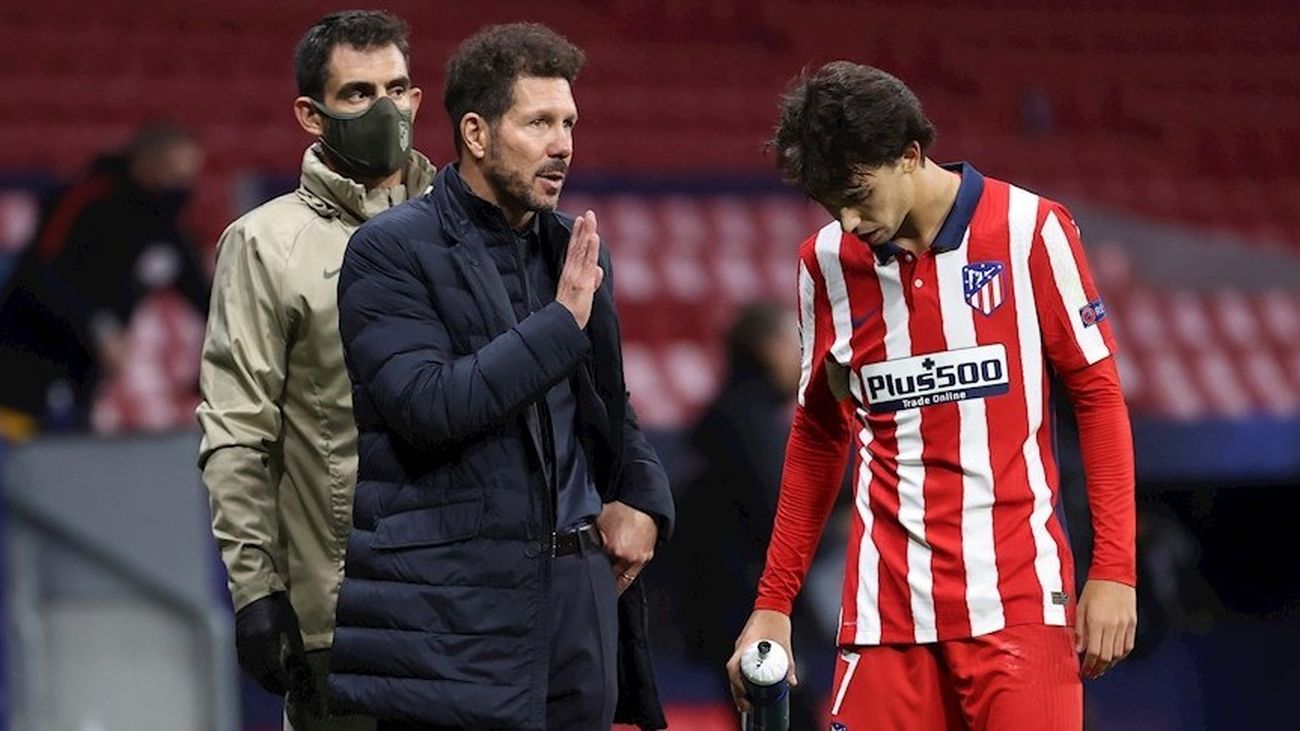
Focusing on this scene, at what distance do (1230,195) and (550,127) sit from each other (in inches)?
335

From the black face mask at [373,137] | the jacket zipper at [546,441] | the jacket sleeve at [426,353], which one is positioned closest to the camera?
the jacket sleeve at [426,353]

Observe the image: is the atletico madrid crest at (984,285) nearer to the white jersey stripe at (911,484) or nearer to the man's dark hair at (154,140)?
the white jersey stripe at (911,484)

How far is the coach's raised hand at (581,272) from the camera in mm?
2887

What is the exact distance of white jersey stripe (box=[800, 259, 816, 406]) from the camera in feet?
10.6

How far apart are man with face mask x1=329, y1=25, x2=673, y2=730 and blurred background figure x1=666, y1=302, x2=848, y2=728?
2557 millimetres

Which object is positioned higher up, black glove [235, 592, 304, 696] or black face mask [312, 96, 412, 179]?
black face mask [312, 96, 412, 179]

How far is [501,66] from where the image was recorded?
3.03 metres

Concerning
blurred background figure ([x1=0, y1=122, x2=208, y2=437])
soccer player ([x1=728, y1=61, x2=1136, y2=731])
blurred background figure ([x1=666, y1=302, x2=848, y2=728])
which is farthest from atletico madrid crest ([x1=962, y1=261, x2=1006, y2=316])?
blurred background figure ([x1=0, y1=122, x2=208, y2=437])

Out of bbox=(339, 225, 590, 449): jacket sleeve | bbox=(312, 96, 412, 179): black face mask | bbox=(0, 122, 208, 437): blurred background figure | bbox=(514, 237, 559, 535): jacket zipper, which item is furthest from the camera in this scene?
bbox=(0, 122, 208, 437): blurred background figure

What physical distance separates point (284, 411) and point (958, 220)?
1076 millimetres

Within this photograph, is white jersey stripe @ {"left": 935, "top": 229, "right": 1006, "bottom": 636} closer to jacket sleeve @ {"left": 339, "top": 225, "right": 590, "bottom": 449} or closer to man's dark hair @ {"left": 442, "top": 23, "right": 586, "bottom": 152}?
jacket sleeve @ {"left": 339, "top": 225, "right": 590, "bottom": 449}

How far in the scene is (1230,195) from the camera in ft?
35.9

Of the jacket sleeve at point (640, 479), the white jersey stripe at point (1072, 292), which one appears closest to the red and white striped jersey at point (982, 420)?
the white jersey stripe at point (1072, 292)

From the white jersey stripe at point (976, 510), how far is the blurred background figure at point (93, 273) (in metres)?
4.37
